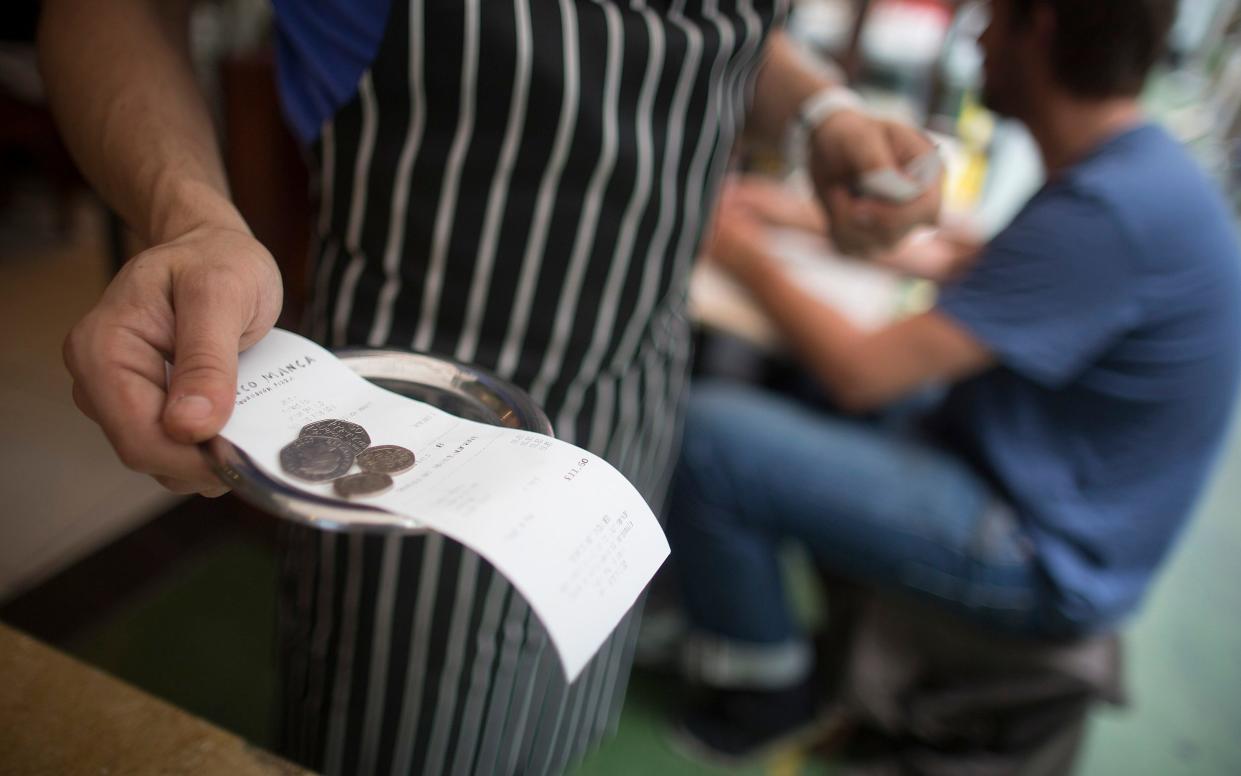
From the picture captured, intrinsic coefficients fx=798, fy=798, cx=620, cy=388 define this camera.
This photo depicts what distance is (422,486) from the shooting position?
0.36 meters

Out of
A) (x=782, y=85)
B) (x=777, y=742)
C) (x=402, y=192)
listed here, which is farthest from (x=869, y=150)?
(x=777, y=742)

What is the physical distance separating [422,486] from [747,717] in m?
1.18

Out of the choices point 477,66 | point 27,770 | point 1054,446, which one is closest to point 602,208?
point 477,66

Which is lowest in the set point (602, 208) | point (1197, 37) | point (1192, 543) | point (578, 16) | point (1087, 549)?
point (1192, 543)

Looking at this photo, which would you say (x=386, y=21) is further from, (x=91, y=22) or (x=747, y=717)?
(x=747, y=717)

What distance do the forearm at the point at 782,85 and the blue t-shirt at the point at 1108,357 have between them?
14.7 inches

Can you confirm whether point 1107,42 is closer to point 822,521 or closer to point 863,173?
point 863,173

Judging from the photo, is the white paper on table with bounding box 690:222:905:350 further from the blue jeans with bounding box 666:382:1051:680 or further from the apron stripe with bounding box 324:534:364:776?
the apron stripe with bounding box 324:534:364:776

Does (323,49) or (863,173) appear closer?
(323,49)

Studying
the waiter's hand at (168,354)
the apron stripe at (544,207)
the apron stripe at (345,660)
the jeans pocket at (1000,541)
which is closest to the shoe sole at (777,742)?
the jeans pocket at (1000,541)

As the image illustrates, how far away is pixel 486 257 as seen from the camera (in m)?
0.59

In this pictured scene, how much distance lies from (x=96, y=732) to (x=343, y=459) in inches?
9.2

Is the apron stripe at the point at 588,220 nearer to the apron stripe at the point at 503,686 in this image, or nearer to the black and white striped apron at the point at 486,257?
the black and white striped apron at the point at 486,257

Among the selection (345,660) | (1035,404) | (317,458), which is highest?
(317,458)
